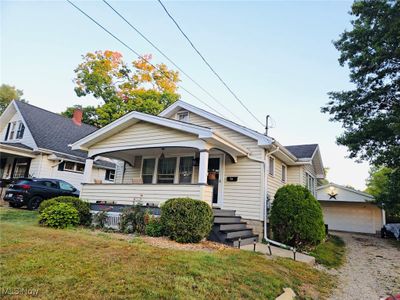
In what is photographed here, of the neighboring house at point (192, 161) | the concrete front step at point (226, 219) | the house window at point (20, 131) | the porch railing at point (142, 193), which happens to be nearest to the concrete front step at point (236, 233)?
the concrete front step at point (226, 219)

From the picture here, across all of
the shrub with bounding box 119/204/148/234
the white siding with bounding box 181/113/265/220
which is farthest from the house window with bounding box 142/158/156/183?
the white siding with bounding box 181/113/265/220

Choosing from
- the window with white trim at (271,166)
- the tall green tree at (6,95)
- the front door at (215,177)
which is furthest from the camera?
the tall green tree at (6,95)

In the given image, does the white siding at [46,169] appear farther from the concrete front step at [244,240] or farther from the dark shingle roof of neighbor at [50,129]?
the concrete front step at [244,240]

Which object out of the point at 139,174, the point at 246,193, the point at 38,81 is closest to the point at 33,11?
the point at 38,81

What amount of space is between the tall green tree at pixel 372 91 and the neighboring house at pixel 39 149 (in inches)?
607

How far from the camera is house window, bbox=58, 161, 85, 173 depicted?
17033 millimetres

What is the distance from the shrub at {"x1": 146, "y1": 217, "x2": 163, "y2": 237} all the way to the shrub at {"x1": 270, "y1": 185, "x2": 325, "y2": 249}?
379 centimetres

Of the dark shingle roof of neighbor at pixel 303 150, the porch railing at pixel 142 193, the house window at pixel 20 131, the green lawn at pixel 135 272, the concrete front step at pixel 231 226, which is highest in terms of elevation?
the house window at pixel 20 131

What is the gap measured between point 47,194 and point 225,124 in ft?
29.8

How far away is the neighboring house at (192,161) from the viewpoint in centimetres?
Answer: 864

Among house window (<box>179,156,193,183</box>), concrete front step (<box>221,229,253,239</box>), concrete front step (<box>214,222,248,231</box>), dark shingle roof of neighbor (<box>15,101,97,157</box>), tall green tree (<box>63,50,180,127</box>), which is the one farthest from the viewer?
tall green tree (<box>63,50,180,127</box>)

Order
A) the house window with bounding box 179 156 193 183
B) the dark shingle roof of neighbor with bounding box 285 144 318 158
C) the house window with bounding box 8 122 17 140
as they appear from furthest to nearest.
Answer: the house window with bounding box 8 122 17 140
the dark shingle roof of neighbor with bounding box 285 144 318 158
the house window with bounding box 179 156 193 183

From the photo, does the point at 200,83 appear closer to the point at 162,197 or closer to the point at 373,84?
the point at 162,197

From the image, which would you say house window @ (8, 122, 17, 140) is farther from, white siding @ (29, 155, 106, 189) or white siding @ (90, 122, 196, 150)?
white siding @ (90, 122, 196, 150)
